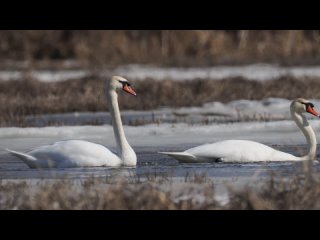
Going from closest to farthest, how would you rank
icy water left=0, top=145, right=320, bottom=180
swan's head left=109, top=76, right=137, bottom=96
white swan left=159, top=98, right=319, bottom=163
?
icy water left=0, top=145, right=320, bottom=180
white swan left=159, top=98, right=319, bottom=163
swan's head left=109, top=76, right=137, bottom=96

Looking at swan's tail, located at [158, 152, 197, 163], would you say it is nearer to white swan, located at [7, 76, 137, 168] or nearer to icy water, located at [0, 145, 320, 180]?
icy water, located at [0, 145, 320, 180]

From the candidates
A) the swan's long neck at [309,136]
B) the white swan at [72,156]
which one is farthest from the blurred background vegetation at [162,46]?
the white swan at [72,156]

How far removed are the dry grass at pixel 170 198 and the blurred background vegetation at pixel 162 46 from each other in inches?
662

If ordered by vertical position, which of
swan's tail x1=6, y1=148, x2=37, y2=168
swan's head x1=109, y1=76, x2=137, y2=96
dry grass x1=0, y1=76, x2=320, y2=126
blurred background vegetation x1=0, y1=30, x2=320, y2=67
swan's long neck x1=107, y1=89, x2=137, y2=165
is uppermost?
blurred background vegetation x1=0, y1=30, x2=320, y2=67

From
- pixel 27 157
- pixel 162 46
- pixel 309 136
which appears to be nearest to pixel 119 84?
pixel 27 157

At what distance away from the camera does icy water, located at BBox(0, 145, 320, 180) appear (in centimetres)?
813

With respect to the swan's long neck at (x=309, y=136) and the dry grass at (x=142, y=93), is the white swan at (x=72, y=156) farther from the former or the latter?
the dry grass at (x=142, y=93)

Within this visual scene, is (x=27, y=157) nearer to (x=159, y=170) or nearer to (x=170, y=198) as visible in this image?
(x=159, y=170)

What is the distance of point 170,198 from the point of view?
6449mm

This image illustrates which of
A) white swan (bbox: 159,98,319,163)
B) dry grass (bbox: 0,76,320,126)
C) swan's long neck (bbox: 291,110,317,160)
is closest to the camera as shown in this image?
white swan (bbox: 159,98,319,163)

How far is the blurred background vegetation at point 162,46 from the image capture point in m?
24.8

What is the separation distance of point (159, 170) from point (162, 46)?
17.8 m

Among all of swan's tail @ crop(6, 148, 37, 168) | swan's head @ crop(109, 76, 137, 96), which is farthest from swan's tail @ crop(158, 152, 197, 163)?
swan's tail @ crop(6, 148, 37, 168)

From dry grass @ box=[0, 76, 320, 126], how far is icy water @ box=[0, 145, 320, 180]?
4.79 meters
